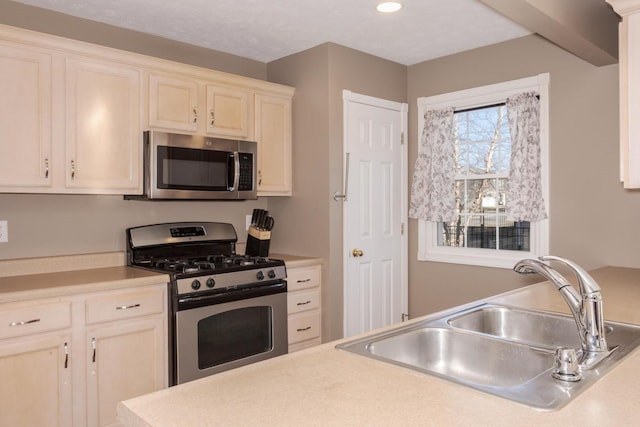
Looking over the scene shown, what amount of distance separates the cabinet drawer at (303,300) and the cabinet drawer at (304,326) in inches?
1.6

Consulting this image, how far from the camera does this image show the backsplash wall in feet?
9.17

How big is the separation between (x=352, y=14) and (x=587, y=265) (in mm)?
2144

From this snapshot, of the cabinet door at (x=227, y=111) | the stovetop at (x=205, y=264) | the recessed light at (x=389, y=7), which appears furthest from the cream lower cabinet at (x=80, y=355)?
the recessed light at (x=389, y=7)

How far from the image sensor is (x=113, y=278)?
261 cm

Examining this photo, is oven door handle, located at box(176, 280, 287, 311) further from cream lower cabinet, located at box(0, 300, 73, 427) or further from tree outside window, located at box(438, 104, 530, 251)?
tree outside window, located at box(438, 104, 530, 251)

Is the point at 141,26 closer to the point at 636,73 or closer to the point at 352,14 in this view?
the point at 352,14

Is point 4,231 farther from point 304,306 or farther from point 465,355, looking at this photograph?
point 465,355

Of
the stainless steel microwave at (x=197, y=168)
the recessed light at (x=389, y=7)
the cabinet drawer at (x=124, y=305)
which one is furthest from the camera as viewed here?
the stainless steel microwave at (x=197, y=168)

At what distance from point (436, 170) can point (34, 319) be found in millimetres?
2838

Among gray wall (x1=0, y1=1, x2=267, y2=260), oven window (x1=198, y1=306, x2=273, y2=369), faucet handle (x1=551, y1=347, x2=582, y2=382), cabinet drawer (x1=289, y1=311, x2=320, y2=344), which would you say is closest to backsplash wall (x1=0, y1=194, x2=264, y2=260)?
gray wall (x1=0, y1=1, x2=267, y2=260)

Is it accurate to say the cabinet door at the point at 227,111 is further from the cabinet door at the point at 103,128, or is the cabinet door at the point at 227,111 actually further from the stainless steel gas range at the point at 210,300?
the stainless steel gas range at the point at 210,300

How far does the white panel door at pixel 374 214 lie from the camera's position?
3615 mm

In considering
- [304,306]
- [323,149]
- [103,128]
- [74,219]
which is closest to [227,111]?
[323,149]

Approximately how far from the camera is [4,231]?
275 centimetres
